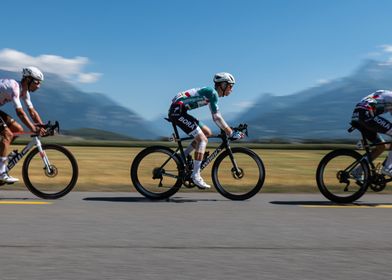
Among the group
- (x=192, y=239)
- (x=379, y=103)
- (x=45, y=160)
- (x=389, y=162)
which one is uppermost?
(x=379, y=103)

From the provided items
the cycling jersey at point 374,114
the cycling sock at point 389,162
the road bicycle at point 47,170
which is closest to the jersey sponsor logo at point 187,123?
the road bicycle at point 47,170

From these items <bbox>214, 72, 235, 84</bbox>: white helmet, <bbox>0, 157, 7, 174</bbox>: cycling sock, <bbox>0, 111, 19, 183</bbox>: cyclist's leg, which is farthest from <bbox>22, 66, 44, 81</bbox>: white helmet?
<bbox>214, 72, 235, 84</bbox>: white helmet

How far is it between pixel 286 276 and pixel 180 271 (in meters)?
0.76

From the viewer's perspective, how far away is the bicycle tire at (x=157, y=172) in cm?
880

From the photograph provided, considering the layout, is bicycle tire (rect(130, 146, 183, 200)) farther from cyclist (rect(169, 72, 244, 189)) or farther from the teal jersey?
the teal jersey

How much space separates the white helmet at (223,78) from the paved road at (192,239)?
1.92 meters

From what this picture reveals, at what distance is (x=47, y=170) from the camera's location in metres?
8.58

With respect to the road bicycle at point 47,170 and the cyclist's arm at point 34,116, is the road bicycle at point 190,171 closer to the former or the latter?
the road bicycle at point 47,170

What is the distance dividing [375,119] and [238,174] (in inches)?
88.3

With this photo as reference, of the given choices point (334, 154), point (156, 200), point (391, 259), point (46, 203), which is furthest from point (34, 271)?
point (334, 154)

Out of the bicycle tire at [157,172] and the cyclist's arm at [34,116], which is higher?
the cyclist's arm at [34,116]

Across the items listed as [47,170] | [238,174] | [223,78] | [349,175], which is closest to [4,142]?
[47,170]

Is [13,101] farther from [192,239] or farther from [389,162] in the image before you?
[389,162]

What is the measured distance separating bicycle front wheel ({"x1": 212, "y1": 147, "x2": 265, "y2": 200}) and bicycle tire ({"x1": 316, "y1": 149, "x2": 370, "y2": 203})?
93cm
